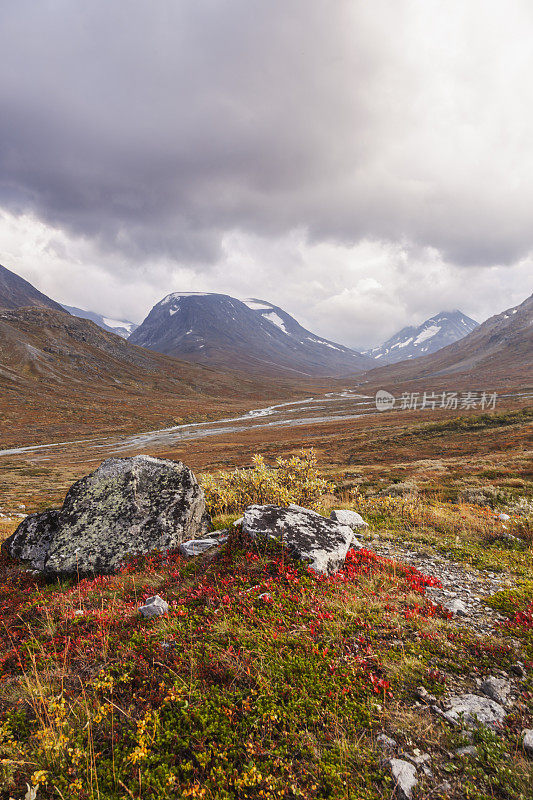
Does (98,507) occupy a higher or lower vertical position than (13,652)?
higher

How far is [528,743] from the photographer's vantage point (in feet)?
10.7

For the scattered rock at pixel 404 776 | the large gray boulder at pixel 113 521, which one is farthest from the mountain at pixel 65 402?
the scattered rock at pixel 404 776

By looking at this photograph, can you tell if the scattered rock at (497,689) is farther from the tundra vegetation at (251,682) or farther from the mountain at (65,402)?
the mountain at (65,402)

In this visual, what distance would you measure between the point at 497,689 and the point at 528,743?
0.82 meters

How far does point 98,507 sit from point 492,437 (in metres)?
49.5

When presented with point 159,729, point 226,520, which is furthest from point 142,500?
point 159,729

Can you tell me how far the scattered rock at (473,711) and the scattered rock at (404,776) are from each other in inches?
36.2

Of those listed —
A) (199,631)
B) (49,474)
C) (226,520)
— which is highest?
(199,631)

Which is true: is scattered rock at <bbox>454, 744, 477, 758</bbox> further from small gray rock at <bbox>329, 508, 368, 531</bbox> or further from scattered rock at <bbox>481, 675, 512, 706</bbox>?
small gray rock at <bbox>329, 508, 368, 531</bbox>

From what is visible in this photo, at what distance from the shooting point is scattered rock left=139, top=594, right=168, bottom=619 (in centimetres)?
565

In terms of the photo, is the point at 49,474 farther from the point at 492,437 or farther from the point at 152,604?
the point at 492,437

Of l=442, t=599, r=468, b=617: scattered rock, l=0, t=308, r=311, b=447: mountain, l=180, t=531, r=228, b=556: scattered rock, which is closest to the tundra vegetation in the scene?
l=442, t=599, r=468, b=617: scattered rock

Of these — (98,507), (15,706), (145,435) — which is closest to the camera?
(15,706)

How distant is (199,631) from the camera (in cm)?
511
